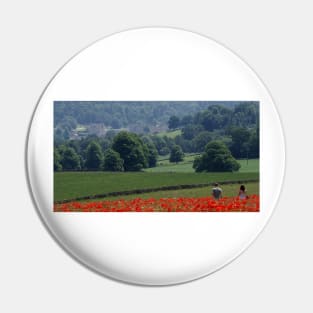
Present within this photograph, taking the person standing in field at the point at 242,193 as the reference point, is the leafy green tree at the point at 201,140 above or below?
above

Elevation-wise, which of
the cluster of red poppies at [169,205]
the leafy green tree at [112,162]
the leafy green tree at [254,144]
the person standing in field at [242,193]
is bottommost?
the cluster of red poppies at [169,205]

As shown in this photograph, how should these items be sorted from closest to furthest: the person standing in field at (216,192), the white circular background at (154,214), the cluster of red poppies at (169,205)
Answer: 1. the white circular background at (154,214)
2. the cluster of red poppies at (169,205)
3. the person standing in field at (216,192)

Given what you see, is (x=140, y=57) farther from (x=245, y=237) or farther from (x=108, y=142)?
(x=245, y=237)

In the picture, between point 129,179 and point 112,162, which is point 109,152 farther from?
point 129,179

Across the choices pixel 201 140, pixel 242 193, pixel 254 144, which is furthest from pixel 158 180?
pixel 254 144

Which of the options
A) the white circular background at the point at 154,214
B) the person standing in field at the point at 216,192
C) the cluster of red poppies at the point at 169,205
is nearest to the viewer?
the white circular background at the point at 154,214

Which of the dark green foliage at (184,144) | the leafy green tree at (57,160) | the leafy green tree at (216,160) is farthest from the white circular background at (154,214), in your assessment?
the dark green foliage at (184,144)

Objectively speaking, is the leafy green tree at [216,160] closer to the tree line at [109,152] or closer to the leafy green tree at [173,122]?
the leafy green tree at [173,122]
